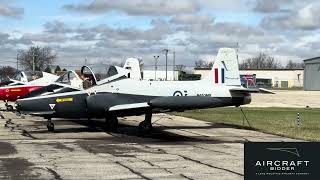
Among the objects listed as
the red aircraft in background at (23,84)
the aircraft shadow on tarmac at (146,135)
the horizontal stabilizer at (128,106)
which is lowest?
the aircraft shadow on tarmac at (146,135)

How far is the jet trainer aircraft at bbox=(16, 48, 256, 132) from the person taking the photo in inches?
635

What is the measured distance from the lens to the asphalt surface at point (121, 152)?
9172 millimetres

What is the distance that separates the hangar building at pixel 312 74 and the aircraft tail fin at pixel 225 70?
284 ft

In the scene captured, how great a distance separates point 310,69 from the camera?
346 feet

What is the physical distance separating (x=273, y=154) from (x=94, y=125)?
1627 centimetres

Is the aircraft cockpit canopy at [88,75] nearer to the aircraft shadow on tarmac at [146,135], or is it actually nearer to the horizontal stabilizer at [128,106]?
the horizontal stabilizer at [128,106]

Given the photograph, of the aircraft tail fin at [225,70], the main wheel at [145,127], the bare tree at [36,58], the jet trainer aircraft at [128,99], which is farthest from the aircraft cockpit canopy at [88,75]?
the bare tree at [36,58]

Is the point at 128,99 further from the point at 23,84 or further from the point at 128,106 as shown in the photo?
the point at 23,84

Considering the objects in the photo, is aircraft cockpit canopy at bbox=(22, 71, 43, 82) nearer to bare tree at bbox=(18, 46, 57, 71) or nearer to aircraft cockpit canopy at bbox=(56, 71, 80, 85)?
aircraft cockpit canopy at bbox=(56, 71, 80, 85)

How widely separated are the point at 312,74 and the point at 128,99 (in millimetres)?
93770

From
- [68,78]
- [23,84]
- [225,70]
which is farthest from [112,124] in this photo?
[23,84]

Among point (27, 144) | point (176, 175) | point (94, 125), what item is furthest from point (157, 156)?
point (94, 125)

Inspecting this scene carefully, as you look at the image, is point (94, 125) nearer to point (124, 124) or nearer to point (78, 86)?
point (124, 124)

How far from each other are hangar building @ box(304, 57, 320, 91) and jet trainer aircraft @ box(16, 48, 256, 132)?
289ft
